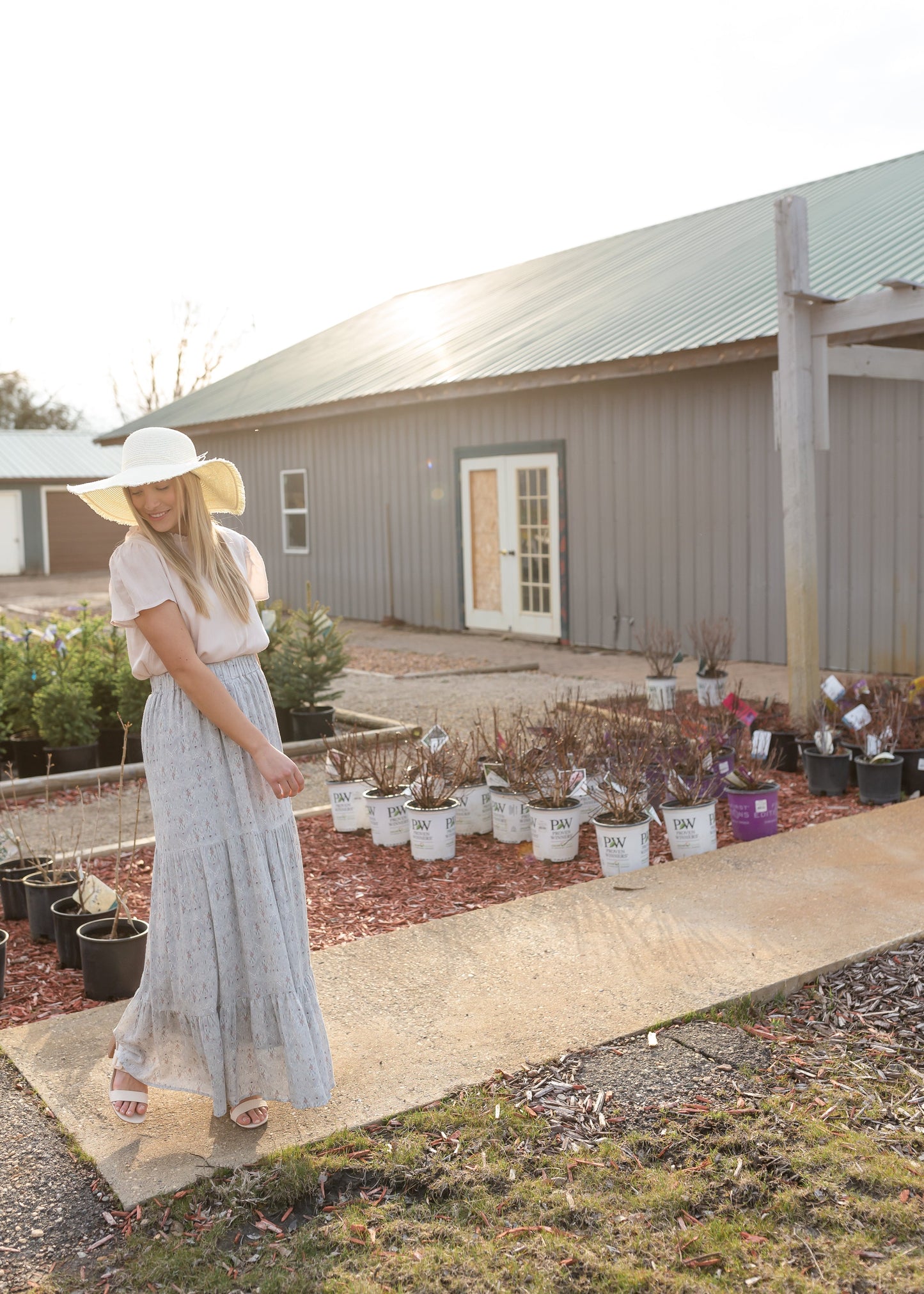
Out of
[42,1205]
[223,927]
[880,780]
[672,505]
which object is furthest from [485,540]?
[42,1205]

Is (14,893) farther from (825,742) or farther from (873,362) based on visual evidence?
(873,362)

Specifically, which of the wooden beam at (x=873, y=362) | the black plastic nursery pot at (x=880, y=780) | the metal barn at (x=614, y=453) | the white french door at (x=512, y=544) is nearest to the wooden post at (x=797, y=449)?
the wooden beam at (x=873, y=362)

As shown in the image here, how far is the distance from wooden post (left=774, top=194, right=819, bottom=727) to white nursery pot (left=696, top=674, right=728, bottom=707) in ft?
3.39

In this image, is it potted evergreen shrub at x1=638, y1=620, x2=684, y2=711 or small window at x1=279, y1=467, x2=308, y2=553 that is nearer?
potted evergreen shrub at x1=638, y1=620, x2=684, y2=711

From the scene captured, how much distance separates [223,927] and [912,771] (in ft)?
13.5

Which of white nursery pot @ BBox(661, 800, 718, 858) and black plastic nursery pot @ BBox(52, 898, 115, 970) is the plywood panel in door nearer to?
white nursery pot @ BBox(661, 800, 718, 858)

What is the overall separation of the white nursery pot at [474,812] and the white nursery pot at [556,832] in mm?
410

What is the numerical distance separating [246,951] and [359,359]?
609 inches

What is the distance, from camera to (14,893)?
454cm

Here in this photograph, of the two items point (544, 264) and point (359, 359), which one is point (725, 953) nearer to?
point (359, 359)

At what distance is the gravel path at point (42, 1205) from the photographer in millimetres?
2330

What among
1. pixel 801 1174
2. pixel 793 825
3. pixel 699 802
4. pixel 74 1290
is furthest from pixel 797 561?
pixel 74 1290

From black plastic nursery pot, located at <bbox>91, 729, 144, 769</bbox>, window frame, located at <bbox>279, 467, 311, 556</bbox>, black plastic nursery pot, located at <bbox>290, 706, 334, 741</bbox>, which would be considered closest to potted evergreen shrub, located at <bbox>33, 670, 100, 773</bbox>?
black plastic nursery pot, located at <bbox>91, 729, 144, 769</bbox>

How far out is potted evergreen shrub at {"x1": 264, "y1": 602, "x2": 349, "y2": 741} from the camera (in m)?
7.69
